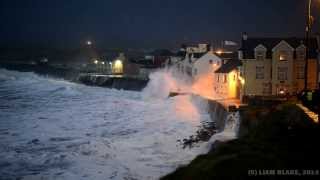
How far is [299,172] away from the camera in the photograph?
1886 cm

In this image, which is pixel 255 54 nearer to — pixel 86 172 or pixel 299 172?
pixel 86 172

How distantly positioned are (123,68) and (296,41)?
7751 centimetres

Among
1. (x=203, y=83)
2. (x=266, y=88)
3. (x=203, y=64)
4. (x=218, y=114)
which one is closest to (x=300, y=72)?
(x=266, y=88)

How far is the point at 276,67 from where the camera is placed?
48.2 metres

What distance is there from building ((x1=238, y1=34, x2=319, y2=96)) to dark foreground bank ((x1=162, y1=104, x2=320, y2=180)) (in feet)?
66.2

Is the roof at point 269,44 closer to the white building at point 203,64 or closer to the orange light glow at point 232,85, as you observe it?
the orange light glow at point 232,85

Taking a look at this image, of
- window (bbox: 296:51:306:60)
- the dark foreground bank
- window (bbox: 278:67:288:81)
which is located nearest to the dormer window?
window (bbox: 278:67:288:81)

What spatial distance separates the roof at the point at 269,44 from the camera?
1934 inches

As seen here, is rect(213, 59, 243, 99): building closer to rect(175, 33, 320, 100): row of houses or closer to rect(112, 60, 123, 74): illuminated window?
rect(175, 33, 320, 100): row of houses

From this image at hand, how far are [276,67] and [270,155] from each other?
2847cm

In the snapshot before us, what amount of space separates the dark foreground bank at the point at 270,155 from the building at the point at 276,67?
66.2 feet

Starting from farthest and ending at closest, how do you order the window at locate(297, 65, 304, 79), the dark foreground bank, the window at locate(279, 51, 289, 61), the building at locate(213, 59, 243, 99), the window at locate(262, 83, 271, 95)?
the building at locate(213, 59, 243, 99)
the window at locate(262, 83, 271, 95)
the window at locate(297, 65, 304, 79)
the window at locate(279, 51, 289, 61)
the dark foreground bank

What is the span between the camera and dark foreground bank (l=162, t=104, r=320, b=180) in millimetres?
19688

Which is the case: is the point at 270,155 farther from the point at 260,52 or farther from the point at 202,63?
the point at 202,63
